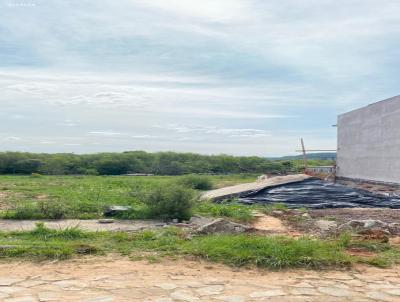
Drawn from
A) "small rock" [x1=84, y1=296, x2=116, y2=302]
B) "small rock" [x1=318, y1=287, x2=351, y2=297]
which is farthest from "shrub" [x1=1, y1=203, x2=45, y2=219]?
"small rock" [x1=318, y1=287, x2=351, y2=297]

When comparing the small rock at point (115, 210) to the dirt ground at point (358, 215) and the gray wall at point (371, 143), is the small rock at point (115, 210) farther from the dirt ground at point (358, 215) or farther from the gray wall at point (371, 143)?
the gray wall at point (371, 143)

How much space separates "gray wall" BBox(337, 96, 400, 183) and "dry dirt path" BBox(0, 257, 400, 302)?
1210 cm

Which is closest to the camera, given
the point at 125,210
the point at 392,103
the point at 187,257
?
the point at 187,257

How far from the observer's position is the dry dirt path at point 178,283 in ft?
13.9

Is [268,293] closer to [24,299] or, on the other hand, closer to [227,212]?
[24,299]

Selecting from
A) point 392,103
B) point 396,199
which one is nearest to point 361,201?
point 396,199

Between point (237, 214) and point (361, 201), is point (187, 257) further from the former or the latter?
point (361, 201)

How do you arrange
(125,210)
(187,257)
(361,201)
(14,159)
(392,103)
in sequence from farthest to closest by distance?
(14,159) → (392,103) → (361,201) → (125,210) → (187,257)

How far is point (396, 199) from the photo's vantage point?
13.2m

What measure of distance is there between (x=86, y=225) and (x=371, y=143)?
13.5 meters

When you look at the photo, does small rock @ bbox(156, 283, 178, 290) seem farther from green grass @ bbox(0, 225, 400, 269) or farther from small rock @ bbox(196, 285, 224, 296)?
green grass @ bbox(0, 225, 400, 269)

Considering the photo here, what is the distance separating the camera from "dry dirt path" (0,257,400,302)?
424 cm

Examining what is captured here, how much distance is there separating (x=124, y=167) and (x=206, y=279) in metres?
32.8

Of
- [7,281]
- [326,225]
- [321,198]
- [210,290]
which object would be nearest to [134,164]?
[321,198]
